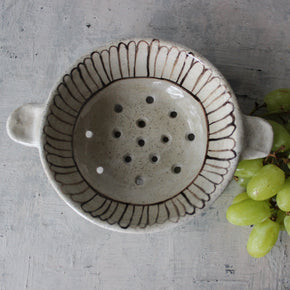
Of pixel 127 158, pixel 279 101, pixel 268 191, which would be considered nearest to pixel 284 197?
pixel 268 191

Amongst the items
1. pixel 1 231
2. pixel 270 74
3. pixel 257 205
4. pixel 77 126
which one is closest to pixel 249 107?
pixel 270 74

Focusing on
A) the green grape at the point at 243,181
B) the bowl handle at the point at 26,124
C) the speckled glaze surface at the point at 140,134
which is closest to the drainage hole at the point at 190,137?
the speckled glaze surface at the point at 140,134

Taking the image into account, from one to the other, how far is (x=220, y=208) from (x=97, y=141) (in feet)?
0.84

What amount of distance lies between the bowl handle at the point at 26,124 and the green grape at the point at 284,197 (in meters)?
0.37

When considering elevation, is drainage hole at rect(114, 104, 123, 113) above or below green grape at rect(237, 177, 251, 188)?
above

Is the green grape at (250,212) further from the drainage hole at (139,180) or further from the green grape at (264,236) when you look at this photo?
the drainage hole at (139,180)

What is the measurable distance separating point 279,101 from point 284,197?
16cm

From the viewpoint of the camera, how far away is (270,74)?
2.07ft

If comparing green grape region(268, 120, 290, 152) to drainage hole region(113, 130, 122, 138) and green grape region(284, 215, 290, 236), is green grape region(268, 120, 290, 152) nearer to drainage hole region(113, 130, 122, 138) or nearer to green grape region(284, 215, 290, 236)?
green grape region(284, 215, 290, 236)

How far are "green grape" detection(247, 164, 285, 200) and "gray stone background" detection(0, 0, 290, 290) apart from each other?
0.12m

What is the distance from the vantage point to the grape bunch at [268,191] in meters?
0.49

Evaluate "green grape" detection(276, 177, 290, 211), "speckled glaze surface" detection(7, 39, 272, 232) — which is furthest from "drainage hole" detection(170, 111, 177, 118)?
"green grape" detection(276, 177, 290, 211)

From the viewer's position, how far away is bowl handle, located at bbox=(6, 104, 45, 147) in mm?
493

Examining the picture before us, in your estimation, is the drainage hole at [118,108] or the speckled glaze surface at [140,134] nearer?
the speckled glaze surface at [140,134]
